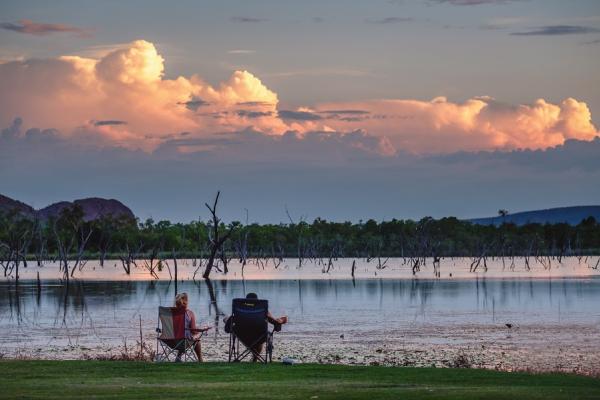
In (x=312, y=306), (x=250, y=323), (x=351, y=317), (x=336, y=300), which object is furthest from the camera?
(x=336, y=300)

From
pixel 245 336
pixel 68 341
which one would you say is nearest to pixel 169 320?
pixel 245 336

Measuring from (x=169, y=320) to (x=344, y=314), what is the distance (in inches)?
763

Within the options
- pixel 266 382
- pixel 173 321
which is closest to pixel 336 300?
pixel 173 321

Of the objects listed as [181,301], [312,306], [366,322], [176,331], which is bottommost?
[366,322]

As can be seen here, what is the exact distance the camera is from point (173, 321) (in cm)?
1767

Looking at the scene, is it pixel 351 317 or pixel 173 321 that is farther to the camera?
pixel 351 317

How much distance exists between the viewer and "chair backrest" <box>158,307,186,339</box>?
1762cm

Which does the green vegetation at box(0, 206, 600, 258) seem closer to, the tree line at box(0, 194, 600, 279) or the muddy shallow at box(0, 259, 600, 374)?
the tree line at box(0, 194, 600, 279)

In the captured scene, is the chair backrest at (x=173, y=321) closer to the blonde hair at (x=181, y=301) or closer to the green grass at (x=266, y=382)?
the blonde hair at (x=181, y=301)

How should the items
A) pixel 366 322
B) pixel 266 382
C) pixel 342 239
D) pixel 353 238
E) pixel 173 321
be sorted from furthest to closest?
1. pixel 353 238
2. pixel 342 239
3. pixel 366 322
4. pixel 173 321
5. pixel 266 382

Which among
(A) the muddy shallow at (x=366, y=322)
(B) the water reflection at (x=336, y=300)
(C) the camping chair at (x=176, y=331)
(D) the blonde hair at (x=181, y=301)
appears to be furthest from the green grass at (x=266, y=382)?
(B) the water reflection at (x=336, y=300)

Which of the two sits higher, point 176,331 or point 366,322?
point 176,331

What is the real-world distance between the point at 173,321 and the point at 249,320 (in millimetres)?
1292

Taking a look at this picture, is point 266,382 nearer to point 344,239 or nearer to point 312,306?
point 312,306
